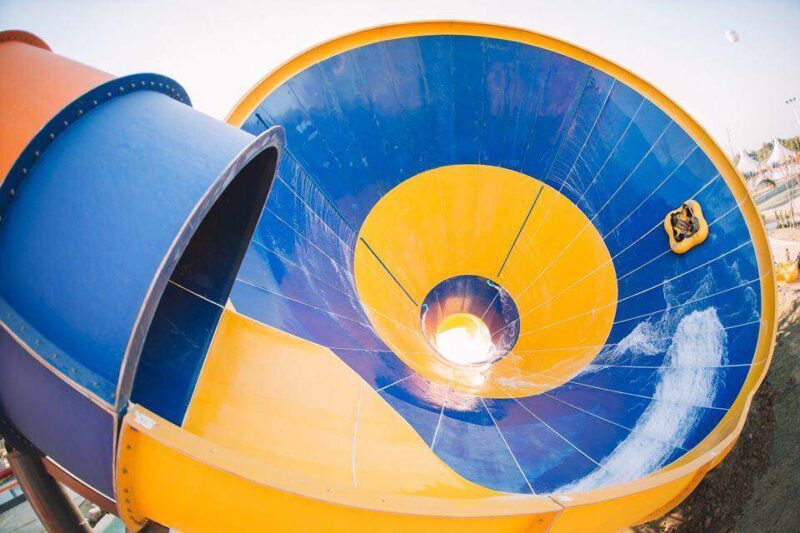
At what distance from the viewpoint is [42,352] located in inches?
52.7

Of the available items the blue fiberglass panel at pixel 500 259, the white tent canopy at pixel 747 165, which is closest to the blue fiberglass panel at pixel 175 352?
the blue fiberglass panel at pixel 500 259

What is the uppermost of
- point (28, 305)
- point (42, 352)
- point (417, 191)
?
point (417, 191)

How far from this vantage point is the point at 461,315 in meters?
5.42

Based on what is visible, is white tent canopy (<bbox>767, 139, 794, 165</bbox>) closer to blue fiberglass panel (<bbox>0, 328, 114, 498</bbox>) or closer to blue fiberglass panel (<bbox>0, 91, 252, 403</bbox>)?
blue fiberglass panel (<bbox>0, 91, 252, 403</bbox>)

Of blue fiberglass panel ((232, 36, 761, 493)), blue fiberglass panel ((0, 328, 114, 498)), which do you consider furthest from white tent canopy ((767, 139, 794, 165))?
blue fiberglass panel ((0, 328, 114, 498))

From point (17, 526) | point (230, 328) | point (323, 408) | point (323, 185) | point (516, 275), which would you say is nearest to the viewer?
point (323, 408)

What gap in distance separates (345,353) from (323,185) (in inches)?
77.3

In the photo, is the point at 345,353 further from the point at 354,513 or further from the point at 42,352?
the point at 42,352

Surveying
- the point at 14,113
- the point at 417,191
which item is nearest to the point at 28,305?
the point at 14,113

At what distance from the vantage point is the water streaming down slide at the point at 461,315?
1.69 meters

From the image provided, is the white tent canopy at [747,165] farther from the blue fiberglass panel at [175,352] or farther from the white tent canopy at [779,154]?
the blue fiberglass panel at [175,352]

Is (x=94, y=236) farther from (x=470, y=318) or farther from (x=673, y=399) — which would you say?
(x=470, y=318)

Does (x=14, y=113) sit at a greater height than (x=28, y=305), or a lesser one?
greater

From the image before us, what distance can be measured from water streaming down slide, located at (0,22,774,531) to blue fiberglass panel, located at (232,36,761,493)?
21 mm
